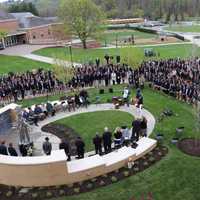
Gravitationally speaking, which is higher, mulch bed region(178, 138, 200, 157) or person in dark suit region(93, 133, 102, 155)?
person in dark suit region(93, 133, 102, 155)

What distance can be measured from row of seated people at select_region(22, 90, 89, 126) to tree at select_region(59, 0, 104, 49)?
33.3m

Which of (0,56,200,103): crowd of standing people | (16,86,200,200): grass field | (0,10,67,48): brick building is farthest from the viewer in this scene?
(0,10,67,48): brick building

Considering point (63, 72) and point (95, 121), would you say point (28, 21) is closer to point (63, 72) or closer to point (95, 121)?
point (63, 72)

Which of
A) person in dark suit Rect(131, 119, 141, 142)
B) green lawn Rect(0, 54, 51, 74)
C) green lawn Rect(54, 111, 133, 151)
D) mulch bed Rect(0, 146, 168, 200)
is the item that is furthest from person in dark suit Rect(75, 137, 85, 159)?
green lawn Rect(0, 54, 51, 74)

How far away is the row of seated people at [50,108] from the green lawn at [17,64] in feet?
63.4

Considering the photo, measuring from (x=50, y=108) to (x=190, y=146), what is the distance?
35.0ft

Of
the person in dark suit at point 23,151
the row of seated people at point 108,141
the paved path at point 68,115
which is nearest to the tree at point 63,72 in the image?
the paved path at point 68,115

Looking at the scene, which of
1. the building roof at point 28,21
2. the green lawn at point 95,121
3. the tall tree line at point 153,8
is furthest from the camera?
the tall tree line at point 153,8

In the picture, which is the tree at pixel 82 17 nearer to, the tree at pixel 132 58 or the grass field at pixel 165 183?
the tree at pixel 132 58

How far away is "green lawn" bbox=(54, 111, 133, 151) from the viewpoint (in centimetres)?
2136

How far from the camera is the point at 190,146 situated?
1805cm

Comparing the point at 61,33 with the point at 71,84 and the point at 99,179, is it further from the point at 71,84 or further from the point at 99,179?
the point at 99,179

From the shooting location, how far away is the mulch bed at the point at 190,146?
17.4 meters

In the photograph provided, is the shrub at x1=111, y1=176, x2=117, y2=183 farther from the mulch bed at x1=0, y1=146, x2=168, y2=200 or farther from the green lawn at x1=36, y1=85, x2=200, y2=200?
the green lawn at x1=36, y1=85, x2=200, y2=200
